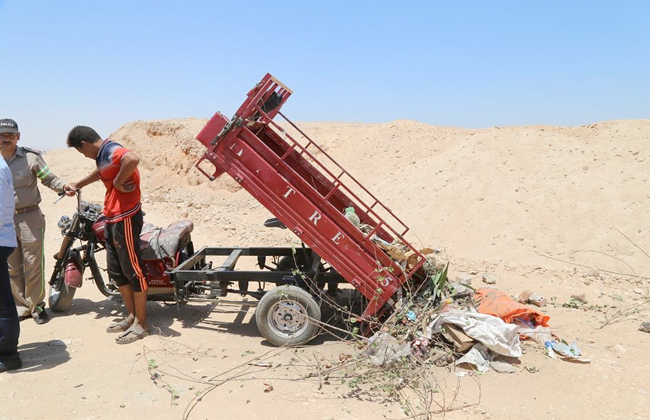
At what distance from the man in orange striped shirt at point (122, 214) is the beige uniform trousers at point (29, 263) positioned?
2.96 feet

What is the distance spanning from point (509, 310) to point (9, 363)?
4500 millimetres

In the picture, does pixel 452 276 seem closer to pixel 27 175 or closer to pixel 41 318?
pixel 41 318

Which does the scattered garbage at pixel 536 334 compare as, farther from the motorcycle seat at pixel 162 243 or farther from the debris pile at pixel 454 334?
the motorcycle seat at pixel 162 243

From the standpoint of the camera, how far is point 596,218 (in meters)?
9.55

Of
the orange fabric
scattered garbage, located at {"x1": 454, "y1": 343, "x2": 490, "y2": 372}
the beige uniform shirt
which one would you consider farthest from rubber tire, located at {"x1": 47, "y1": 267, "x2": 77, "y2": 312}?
the orange fabric

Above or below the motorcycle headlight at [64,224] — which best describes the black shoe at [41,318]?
below

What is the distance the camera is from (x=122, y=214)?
4.30 m

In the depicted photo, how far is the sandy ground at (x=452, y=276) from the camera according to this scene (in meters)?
3.45

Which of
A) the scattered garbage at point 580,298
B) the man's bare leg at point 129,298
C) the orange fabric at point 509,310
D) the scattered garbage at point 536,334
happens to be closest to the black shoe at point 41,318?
the man's bare leg at point 129,298

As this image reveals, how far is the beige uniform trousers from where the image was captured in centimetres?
479

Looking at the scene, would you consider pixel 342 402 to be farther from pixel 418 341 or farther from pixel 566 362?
pixel 566 362

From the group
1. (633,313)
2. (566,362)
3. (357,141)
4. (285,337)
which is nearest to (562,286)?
(633,313)

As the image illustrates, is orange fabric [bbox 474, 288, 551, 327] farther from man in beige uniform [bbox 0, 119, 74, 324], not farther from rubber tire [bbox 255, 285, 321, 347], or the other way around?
man in beige uniform [bbox 0, 119, 74, 324]

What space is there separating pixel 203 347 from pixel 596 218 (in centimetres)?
870
